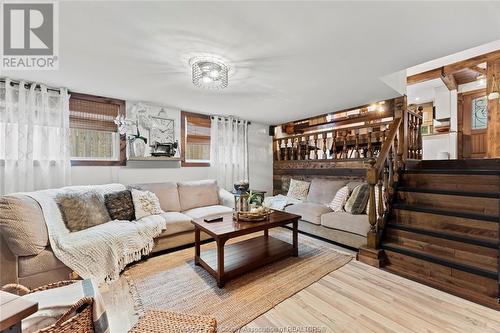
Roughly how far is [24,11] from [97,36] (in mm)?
413

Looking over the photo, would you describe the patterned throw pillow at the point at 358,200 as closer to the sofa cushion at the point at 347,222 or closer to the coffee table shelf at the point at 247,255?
the sofa cushion at the point at 347,222

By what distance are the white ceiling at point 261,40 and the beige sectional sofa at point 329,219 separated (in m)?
1.79

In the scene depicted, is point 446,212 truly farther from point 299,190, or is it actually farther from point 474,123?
point 474,123

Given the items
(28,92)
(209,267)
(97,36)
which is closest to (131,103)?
(28,92)

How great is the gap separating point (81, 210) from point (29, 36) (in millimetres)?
1711

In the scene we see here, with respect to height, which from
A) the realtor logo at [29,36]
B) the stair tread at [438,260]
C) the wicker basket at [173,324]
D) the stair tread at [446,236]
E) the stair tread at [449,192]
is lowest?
the stair tread at [438,260]

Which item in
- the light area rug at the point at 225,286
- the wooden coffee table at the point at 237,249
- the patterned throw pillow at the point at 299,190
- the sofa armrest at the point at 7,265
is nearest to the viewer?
the light area rug at the point at 225,286

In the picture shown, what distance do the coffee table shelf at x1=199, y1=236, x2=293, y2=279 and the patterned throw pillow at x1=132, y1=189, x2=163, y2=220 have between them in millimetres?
941

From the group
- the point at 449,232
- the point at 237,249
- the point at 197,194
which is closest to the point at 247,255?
the point at 237,249

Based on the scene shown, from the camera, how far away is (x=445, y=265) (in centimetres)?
204

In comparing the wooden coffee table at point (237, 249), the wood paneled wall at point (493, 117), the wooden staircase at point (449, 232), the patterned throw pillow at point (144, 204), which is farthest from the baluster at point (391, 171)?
the patterned throw pillow at point (144, 204)

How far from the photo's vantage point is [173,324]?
1077mm

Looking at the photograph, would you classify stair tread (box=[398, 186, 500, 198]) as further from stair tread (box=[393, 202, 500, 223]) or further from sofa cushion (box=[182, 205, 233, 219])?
sofa cushion (box=[182, 205, 233, 219])

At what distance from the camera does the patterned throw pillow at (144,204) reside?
9.44 ft
